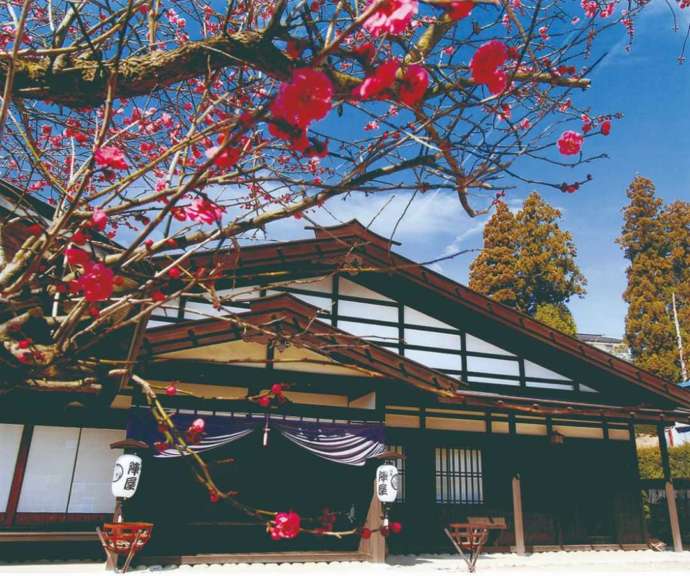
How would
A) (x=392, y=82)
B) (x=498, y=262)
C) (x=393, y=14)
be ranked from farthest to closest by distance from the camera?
(x=498, y=262) < (x=392, y=82) < (x=393, y=14)

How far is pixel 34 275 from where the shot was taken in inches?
103

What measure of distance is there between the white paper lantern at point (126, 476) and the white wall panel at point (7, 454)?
211 centimetres

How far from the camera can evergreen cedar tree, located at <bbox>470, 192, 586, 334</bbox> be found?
27703 mm

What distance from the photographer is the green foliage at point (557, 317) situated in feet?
87.1

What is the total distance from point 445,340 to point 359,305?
2.29m

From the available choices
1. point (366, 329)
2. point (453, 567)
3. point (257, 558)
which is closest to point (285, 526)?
point (257, 558)

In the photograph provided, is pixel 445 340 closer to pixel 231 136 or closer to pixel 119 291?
pixel 119 291

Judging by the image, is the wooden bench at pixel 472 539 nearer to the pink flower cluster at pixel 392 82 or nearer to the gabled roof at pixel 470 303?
the gabled roof at pixel 470 303

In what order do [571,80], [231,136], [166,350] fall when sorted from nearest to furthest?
[231,136], [571,80], [166,350]

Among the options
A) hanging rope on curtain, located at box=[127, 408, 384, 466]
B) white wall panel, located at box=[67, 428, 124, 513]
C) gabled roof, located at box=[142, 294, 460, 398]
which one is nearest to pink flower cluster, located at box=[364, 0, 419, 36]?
gabled roof, located at box=[142, 294, 460, 398]

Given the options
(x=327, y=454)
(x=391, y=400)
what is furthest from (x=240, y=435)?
(x=391, y=400)

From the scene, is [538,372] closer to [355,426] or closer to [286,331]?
[355,426]

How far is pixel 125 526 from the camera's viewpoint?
7590 millimetres

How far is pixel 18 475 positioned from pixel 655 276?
32.0 metres
